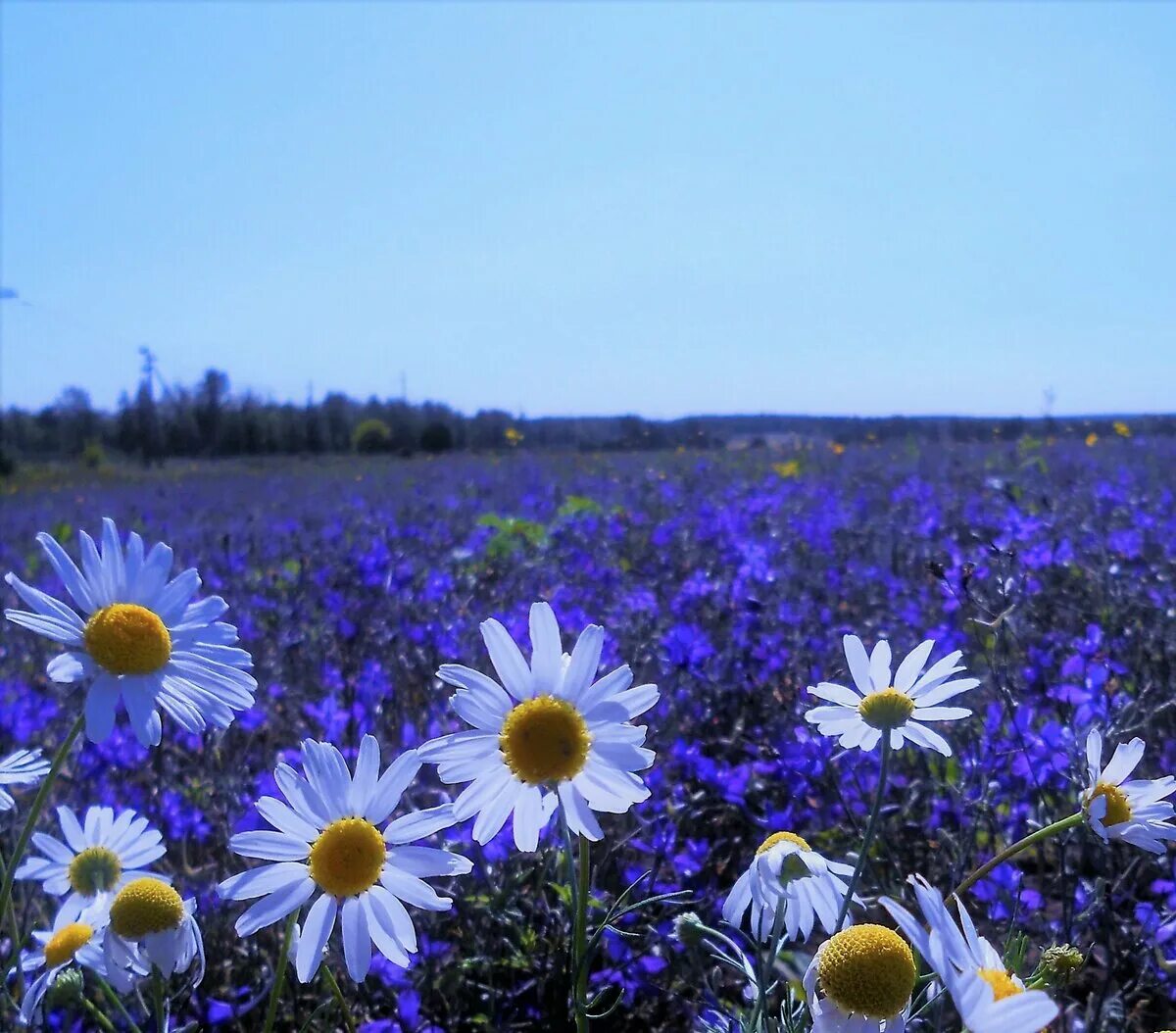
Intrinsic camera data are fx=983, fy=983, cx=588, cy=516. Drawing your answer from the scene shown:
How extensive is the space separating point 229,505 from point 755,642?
314 inches

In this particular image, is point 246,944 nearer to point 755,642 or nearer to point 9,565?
point 755,642

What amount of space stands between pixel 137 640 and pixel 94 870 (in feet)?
1.28

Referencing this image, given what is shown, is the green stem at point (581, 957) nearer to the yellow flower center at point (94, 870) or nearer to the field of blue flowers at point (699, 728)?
the field of blue flowers at point (699, 728)

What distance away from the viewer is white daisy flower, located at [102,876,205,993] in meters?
0.92

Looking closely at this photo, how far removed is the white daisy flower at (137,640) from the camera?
911 mm

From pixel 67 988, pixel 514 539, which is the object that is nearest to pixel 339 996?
pixel 67 988

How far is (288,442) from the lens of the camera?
38219 mm

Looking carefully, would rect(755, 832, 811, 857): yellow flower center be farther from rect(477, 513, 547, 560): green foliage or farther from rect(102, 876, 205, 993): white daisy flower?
rect(477, 513, 547, 560): green foliage

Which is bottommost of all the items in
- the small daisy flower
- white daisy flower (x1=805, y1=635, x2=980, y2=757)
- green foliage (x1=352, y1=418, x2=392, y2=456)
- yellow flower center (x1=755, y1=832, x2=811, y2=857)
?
the small daisy flower

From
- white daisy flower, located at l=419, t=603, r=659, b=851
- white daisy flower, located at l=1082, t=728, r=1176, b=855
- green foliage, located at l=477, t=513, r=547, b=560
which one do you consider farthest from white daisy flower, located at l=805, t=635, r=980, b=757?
green foliage, located at l=477, t=513, r=547, b=560

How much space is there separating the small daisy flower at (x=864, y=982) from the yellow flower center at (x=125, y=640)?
66cm

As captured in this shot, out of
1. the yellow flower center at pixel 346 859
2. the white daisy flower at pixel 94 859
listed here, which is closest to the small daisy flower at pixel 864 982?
the yellow flower center at pixel 346 859

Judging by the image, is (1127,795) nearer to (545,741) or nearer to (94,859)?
(545,741)

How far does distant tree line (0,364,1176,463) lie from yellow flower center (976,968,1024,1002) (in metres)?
6.42
